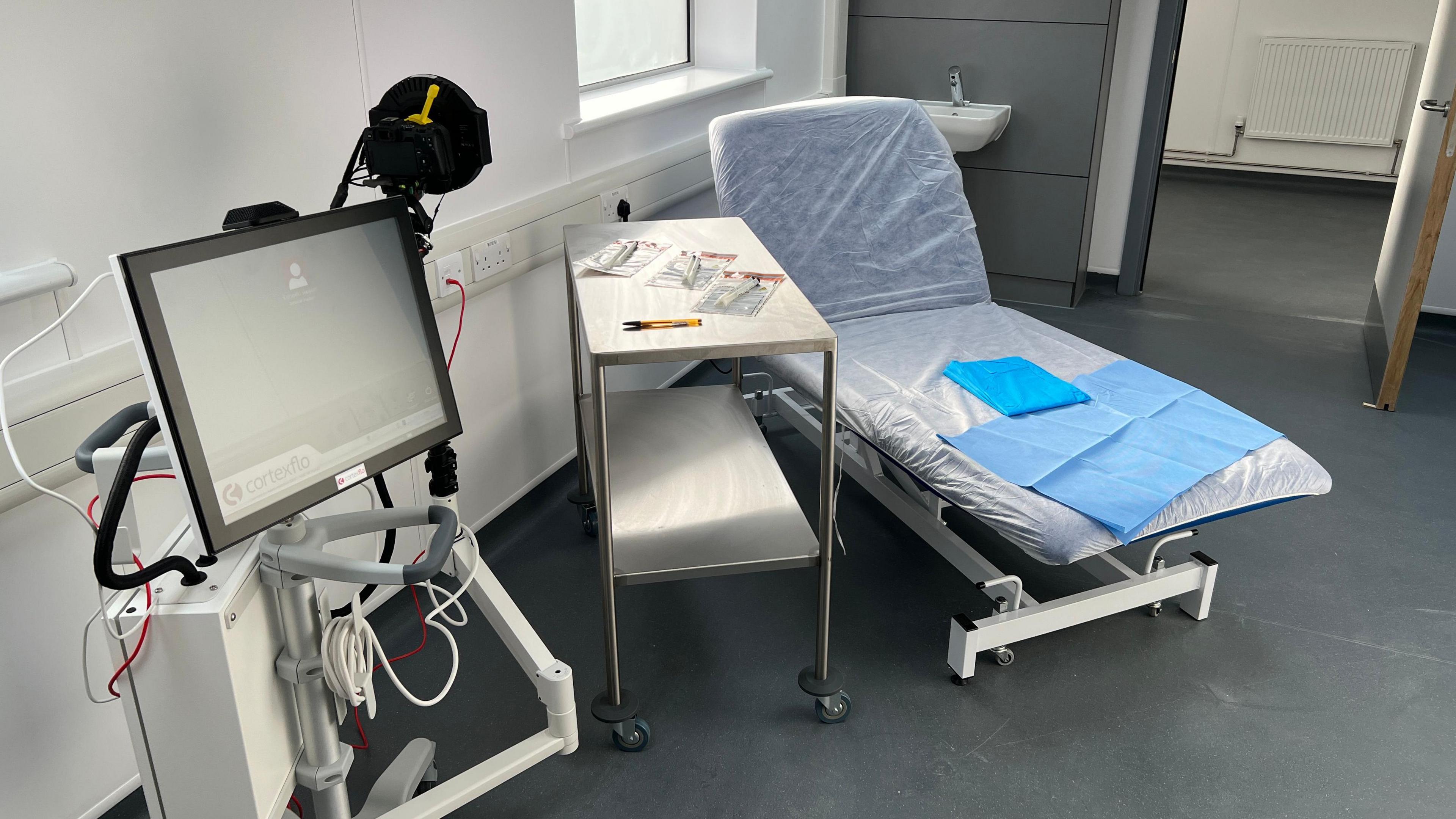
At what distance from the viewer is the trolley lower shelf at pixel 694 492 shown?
1815 millimetres

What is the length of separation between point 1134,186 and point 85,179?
154 inches

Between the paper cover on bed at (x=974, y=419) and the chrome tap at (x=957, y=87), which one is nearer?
the paper cover on bed at (x=974, y=419)

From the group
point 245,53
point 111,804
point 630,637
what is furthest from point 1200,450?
point 111,804

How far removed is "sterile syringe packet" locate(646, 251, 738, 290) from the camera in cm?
193

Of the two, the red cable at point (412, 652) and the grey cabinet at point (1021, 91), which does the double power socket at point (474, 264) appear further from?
the grey cabinet at point (1021, 91)

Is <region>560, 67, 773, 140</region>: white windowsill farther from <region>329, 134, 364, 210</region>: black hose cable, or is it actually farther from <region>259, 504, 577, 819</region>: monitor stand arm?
<region>259, 504, 577, 819</region>: monitor stand arm

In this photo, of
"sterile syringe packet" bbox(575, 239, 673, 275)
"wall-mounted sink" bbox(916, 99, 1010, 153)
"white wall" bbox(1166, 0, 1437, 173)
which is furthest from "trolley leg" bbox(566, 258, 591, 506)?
"white wall" bbox(1166, 0, 1437, 173)

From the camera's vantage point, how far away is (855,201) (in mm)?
2797

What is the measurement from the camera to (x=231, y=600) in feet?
3.59

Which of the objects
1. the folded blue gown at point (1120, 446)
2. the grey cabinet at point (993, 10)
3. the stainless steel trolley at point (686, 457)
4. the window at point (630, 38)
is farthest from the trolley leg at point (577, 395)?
the grey cabinet at point (993, 10)

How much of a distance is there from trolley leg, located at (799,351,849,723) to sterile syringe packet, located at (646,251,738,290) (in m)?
0.36

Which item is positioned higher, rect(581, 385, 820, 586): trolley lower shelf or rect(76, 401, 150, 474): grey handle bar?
rect(76, 401, 150, 474): grey handle bar

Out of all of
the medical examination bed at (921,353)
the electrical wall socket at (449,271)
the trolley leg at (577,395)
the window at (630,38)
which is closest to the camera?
the medical examination bed at (921,353)

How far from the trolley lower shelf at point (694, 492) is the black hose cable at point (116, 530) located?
783mm
